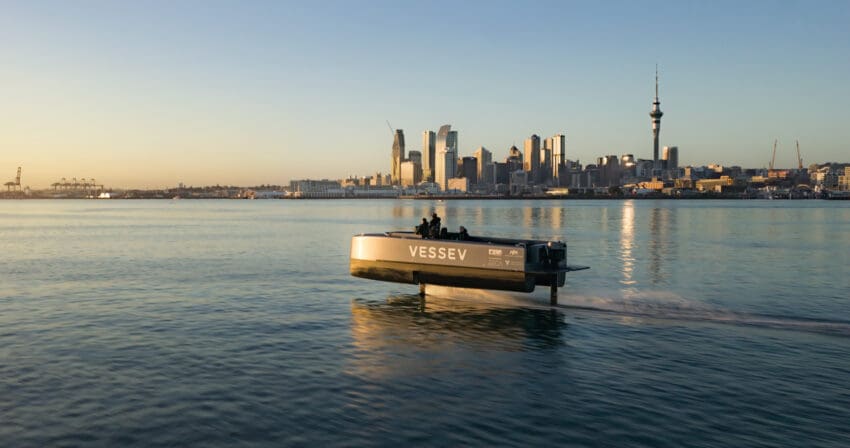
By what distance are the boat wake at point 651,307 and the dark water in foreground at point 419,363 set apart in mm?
128

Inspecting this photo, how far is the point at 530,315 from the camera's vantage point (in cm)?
1966

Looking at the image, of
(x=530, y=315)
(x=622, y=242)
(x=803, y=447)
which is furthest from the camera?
(x=622, y=242)

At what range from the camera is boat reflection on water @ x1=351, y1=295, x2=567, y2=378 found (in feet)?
47.3

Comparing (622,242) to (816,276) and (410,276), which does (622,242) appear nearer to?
(816,276)

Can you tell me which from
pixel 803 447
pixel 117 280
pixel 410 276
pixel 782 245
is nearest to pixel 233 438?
pixel 803 447

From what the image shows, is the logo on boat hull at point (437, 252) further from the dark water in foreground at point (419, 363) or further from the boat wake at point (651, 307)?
the boat wake at point (651, 307)

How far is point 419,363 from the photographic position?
14.2 meters

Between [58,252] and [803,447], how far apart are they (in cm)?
4669

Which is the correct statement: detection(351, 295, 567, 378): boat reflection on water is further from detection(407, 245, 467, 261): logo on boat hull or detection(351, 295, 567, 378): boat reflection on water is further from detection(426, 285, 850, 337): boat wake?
detection(407, 245, 467, 261): logo on boat hull

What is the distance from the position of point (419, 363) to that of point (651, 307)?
10575 mm

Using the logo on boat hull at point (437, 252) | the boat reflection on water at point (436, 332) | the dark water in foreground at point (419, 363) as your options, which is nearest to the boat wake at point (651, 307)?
the dark water in foreground at point (419, 363)

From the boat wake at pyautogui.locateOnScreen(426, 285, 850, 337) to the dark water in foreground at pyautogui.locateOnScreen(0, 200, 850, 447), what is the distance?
0.42ft

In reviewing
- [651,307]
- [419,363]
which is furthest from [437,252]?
[651,307]

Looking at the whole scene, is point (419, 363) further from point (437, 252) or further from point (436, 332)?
point (437, 252)
